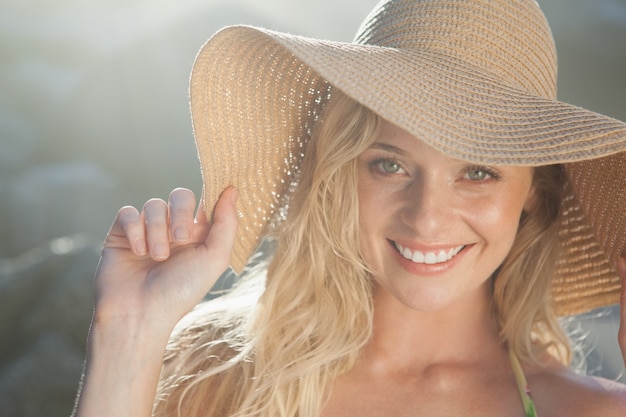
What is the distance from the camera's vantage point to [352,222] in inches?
87.3

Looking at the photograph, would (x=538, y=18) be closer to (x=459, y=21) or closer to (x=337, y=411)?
(x=459, y=21)

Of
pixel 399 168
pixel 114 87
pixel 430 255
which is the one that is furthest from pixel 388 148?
pixel 114 87

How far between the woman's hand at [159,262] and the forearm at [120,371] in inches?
1.4

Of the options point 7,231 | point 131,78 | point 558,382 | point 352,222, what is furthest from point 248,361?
point 131,78

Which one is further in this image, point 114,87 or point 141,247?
point 114,87

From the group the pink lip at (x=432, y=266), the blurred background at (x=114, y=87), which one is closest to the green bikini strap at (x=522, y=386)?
the pink lip at (x=432, y=266)

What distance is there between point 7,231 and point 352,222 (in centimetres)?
762

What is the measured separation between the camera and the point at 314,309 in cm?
238

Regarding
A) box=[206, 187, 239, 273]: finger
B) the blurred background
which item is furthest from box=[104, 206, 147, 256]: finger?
the blurred background

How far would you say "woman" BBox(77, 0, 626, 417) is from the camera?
1.83m

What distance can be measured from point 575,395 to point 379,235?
0.68m

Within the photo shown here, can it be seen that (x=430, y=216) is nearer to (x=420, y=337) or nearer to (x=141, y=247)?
(x=420, y=337)

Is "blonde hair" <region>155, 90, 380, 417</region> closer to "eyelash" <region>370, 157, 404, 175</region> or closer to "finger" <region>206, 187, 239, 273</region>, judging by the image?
"eyelash" <region>370, 157, 404, 175</region>

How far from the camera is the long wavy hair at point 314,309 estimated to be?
2.20m
